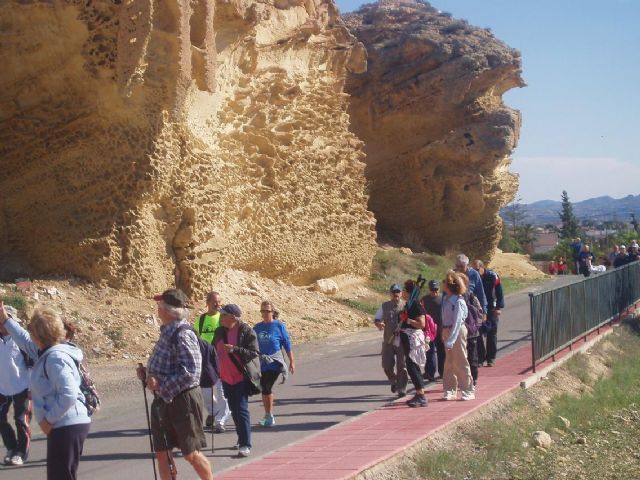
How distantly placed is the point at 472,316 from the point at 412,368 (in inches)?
58.1

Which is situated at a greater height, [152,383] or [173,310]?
[173,310]

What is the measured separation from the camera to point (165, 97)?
18266 millimetres

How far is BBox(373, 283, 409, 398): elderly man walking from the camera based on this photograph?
11.1 meters

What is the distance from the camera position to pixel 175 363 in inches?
263

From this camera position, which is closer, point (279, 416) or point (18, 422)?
point (18, 422)

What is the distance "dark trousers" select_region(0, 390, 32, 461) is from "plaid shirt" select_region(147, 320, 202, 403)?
2968 mm

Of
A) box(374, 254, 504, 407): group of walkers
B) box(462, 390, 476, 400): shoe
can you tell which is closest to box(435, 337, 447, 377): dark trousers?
box(374, 254, 504, 407): group of walkers

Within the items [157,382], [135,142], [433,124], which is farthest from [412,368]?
[433,124]

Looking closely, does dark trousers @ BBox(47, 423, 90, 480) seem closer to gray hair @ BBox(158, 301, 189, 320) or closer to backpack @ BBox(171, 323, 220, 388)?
gray hair @ BBox(158, 301, 189, 320)

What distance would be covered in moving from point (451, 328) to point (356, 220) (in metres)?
16.5

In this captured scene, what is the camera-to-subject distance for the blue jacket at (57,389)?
5.87 metres

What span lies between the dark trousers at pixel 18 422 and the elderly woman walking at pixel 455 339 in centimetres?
487

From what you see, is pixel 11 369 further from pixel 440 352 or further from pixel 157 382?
pixel 440 352

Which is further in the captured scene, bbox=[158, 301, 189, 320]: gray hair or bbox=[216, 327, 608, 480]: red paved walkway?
bbox=[216, 327, 608, 480]: red paved walkway
